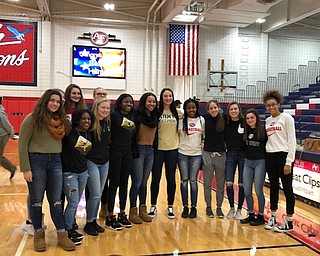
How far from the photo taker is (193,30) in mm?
13391

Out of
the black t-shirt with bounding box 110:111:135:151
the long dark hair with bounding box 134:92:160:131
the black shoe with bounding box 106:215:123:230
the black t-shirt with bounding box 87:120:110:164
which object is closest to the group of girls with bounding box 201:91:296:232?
the long dark hair with bounding box 134:92:160:131

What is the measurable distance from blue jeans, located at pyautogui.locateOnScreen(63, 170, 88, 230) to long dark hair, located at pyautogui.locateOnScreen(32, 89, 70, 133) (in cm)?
47

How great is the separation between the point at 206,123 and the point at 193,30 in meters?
9.45

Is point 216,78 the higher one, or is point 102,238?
point 216,78

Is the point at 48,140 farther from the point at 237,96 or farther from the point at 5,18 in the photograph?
the point at 237,96

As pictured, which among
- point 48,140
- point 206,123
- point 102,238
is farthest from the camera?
point 206,123

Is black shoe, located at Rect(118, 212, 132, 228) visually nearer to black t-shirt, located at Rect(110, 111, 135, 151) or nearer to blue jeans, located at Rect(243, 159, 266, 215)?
black t-shirt, located at Rect(110, 111, 135, 151)

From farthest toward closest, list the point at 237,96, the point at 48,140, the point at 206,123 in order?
1. the point at 237,96
2. the point at 206,123
3. the point at 48,140

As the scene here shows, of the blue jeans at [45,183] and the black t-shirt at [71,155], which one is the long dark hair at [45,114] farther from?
the blue jeans at [45,183]

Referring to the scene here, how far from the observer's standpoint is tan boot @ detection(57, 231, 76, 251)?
3487mm

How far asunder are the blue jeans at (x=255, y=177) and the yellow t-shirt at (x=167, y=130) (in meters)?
0.91

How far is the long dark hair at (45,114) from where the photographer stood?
3.31 meters

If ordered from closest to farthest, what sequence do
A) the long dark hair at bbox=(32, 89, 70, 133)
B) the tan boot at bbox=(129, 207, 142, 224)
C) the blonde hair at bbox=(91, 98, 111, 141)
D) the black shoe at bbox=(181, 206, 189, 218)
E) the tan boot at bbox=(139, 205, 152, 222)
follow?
1. the long dark hair at bbox=(32, 89, 70, 133)
2. the blonde hair at bbox=(91, 98, 111, 141)
3. the tan boot at bbox=(129, 207, 142, 224)
4. the tan boot at bbox=(139, 205, 152, 222)
5. the black shoe at bbox=(181, 206, 189, 218)

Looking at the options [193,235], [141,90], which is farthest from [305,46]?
[193,235]
